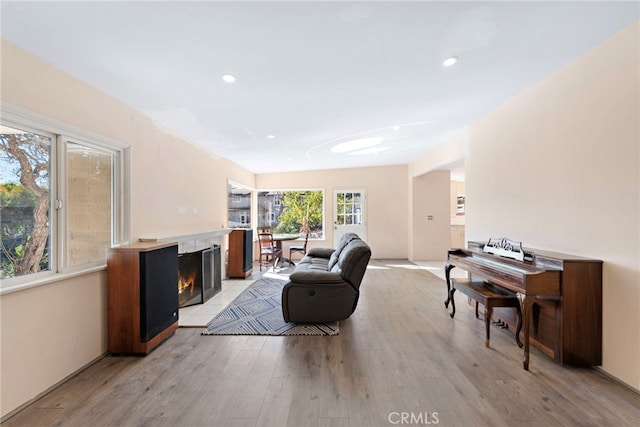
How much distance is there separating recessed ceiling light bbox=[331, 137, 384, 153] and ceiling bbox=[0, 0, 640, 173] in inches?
46.0

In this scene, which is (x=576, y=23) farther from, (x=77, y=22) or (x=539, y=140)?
(x=77, y=22)

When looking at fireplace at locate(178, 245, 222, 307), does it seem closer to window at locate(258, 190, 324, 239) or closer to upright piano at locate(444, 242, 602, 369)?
window at locate(258, 190, 324, 239)

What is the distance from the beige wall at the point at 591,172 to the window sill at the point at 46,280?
4180 mm

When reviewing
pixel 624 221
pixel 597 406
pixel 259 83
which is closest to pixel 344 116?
pixel 259 83

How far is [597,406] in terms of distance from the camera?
69.2 inches

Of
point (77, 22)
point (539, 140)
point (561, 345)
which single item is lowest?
point (561, 345)

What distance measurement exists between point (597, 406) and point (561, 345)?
484mm

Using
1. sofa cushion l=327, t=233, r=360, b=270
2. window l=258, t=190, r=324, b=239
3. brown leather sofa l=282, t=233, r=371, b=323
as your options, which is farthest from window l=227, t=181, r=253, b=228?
brown leather sofa l=282, t=233, r=371, b=323

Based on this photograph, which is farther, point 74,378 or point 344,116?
point 344,116

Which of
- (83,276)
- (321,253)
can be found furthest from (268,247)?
(83,276)

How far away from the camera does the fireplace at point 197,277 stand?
3535 mm

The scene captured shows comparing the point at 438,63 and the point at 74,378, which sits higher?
the point at 438,63

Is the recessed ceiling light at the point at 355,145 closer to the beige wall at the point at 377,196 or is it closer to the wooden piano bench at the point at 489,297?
the beige wall at the point at 377,196

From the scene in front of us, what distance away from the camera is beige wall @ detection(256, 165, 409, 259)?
23.5ft
